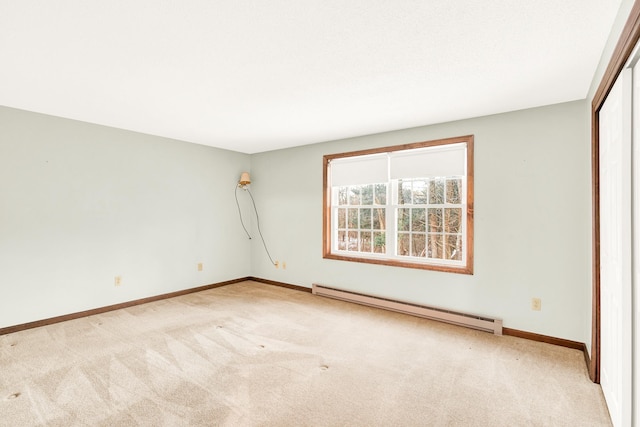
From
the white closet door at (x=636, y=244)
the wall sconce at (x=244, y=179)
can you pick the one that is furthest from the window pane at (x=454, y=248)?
the wall sconce at (x=244, y=179)

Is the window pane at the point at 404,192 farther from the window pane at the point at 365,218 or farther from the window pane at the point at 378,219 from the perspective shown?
the window pane at the point at 365,218

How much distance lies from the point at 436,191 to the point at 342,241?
4.98 feet

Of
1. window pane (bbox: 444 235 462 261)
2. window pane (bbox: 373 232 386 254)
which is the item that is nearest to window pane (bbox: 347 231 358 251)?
window pane (bbox: 373 232 386 254)

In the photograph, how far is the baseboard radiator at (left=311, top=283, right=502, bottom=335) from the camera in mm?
3158

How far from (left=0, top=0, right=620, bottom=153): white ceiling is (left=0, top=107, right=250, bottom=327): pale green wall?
1.63 ft

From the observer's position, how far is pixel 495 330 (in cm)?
311

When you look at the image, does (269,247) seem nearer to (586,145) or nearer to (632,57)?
(586,145)

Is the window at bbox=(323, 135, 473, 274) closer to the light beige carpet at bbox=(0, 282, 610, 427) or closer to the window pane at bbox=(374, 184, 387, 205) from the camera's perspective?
the window pane at bbox=(374, 184, 387, 205)

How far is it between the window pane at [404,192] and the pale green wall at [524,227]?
533mm

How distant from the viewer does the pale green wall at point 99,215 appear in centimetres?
317

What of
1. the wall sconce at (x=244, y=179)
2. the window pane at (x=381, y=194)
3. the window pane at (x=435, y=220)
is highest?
the wall sconce at (x=244, y=179)

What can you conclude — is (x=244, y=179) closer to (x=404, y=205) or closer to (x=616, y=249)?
(x=404, y=205)

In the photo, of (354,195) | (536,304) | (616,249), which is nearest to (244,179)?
(354,195)

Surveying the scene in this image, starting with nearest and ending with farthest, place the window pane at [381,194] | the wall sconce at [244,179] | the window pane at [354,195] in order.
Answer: the window pane at [381,194], the window pane at [354,195], the wall sconce at [244,179]
